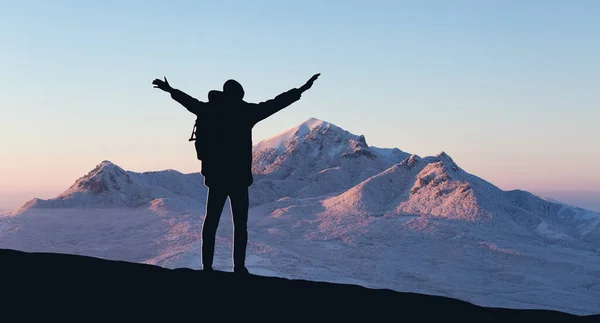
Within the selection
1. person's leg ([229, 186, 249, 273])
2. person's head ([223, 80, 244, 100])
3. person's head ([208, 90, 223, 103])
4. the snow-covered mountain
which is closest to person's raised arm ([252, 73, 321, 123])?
person's head ([223, 80, 244, 100])

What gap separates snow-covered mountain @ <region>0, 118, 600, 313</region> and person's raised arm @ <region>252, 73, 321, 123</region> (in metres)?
34.4

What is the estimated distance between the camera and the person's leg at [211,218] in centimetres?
638

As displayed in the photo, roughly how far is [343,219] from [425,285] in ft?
70.4

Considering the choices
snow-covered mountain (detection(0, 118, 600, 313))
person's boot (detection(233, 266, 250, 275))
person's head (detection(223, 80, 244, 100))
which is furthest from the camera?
snow-covered mountain (detection(0, 118, 600, 313))

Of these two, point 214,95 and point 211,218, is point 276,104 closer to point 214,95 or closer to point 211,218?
point 214,95

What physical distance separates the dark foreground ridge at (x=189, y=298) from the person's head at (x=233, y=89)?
1.65 metres

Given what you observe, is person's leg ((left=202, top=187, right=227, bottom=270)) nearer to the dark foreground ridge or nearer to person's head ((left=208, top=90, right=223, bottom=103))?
the dark foreground ridge

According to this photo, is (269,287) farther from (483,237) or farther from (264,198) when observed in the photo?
(264,198)

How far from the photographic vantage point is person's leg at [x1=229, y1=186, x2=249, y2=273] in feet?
21.0

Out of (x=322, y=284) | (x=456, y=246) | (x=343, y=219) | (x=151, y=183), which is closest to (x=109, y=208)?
(x=151, y=183)

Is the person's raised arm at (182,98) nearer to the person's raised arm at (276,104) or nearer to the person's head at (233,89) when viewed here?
the person's head at (233,89)

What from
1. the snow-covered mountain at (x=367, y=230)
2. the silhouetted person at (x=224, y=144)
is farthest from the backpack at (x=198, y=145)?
the snow-covered mountain at (x=367, y=230)

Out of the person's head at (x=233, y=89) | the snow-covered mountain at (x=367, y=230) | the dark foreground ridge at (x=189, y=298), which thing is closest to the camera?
the dark foreground ridge at (x=189, y=298)

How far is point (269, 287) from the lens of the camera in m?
5.85
